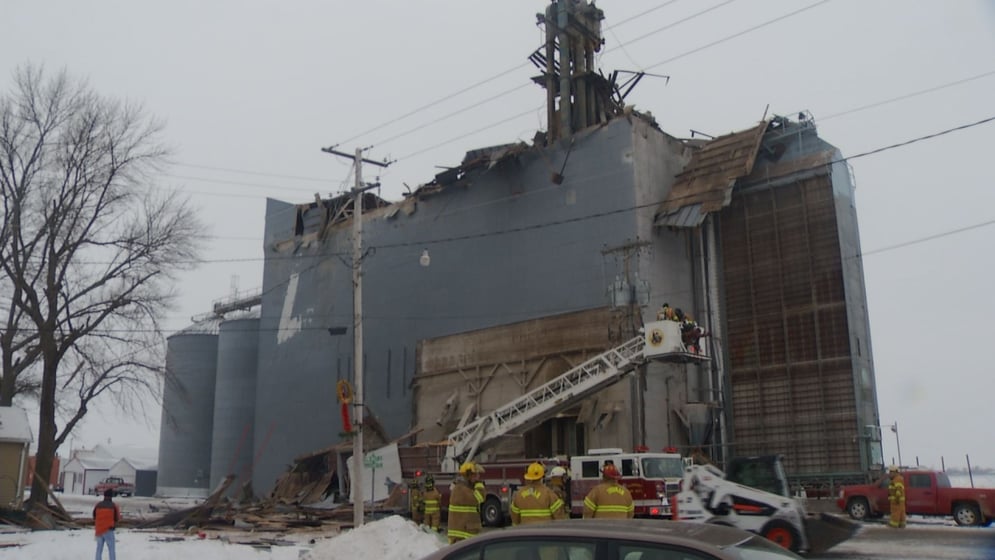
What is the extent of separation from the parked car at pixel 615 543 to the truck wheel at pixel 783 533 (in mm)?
10835

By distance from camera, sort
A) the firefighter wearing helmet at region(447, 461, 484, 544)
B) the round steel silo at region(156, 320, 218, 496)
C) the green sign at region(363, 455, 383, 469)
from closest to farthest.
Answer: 1. the firefighter wearing helmet at region(447, 461, 484, 544)
2. the green sign at region(363, 455, 383, 469)
3. the round steel silo at region(156, 320, 218, 496)

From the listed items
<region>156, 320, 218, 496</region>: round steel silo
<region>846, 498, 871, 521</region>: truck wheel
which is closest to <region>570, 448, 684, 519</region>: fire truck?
<region>846, 498, 871, 521</region>: truck wheel

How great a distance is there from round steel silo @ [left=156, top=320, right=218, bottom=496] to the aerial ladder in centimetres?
4027

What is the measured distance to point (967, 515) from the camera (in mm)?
22469

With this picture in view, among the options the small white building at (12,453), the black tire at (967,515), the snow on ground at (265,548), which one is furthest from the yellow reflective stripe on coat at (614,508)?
the small white building at (12,453)

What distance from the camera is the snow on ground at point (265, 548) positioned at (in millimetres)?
14102

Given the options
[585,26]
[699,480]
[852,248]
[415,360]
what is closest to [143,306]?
[415,360]

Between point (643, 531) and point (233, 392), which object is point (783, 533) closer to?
point (643, 531)

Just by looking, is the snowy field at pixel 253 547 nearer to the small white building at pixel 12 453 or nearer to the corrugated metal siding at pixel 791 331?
the small white building at pixel 12 453

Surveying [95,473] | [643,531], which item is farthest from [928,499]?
[95,473]

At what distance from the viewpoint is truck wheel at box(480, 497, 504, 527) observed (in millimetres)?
23858

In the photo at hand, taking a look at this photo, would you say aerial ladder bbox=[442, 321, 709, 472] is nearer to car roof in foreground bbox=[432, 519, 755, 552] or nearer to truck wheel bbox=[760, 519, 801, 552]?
truck wheel bbox=[760, 519, 801, 552]

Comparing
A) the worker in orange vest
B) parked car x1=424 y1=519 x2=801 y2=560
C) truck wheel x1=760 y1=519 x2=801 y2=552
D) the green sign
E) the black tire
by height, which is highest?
the green sign

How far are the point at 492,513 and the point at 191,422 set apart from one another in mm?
46211
